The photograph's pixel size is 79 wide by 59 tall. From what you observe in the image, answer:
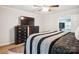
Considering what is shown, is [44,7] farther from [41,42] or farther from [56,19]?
[41,42]

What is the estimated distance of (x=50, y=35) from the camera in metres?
0.86

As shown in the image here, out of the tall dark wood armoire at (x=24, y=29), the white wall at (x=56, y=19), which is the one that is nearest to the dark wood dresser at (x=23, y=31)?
the tall dark wood armoire at (x=24, y=29)

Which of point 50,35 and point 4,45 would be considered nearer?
point 4,45

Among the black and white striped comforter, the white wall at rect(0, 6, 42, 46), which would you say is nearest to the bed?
the black and white striped comforter

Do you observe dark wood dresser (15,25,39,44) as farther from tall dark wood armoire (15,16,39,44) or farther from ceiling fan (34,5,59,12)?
ceiling fan (34,5,59,12)

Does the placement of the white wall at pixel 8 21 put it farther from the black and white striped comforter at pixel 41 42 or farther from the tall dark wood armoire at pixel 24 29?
the black and white striped comforter at pixel 41 42

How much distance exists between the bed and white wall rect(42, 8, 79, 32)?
6 centimetres

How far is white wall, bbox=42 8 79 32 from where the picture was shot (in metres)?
0.82

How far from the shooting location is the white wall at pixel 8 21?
76 centimetres
